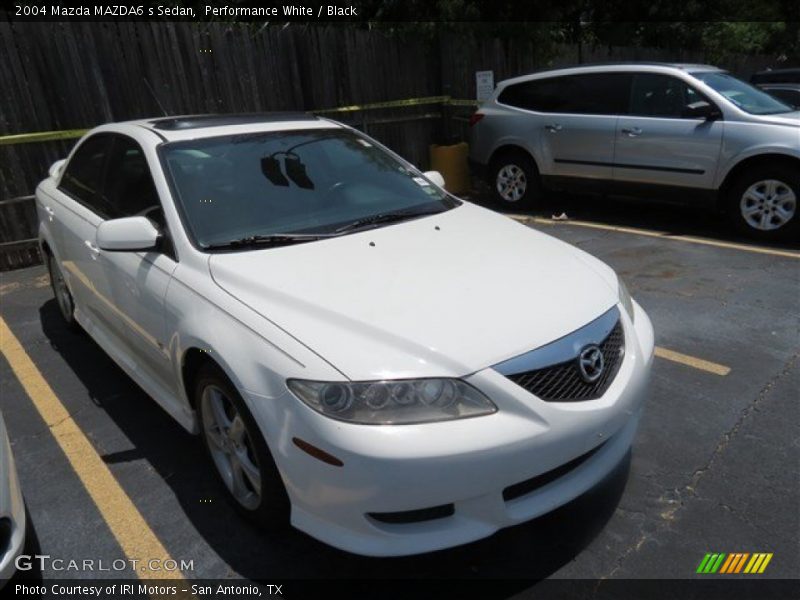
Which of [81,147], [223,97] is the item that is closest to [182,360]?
[81,147]

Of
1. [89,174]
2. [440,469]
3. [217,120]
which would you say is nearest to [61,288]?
[89,174]

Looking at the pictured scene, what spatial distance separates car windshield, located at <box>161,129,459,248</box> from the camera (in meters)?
3.01

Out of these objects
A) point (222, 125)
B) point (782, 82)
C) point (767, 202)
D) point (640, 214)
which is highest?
point (222, 125)

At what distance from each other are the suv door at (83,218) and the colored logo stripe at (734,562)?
332 cm

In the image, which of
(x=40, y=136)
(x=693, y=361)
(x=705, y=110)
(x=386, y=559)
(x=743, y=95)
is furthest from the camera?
(x=40, y=136)

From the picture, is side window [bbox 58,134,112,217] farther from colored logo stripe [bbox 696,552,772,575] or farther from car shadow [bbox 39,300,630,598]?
colored logo stripe [bbox 696,552,772,575]

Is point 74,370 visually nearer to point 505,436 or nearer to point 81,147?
point 81,147

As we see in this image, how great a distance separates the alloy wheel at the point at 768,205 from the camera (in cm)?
611

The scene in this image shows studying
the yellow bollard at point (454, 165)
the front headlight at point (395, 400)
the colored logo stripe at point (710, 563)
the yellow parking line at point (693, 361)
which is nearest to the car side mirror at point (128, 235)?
the front headlight at point (395, 400)

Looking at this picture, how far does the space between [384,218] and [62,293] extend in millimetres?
2949

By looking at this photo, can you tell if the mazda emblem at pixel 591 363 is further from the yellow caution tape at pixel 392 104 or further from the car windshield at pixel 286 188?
the yellow caution tape at pixel 392 104

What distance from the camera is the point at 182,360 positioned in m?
2.74

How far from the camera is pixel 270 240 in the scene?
9.61ft

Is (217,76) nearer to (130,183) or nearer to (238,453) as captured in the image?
(130,183)
